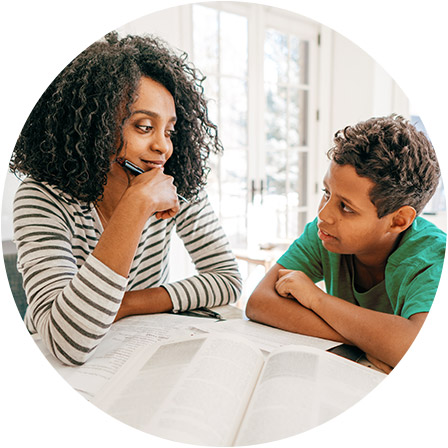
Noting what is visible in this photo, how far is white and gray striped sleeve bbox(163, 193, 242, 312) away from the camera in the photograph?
0.93 m

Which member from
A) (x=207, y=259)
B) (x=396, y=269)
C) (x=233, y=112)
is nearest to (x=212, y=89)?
(x=233, y=112)

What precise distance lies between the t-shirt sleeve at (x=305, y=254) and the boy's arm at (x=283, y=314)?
10 centimetres

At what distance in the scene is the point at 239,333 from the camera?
2.60 feet

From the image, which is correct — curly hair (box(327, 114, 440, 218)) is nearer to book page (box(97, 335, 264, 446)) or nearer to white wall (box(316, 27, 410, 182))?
book page (box(97, 335, 264, 446))

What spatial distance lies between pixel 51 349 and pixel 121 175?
40 cm

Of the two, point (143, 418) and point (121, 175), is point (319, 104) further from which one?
point (143, 418)

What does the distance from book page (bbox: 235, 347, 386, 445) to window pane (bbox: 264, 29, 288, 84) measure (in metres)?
2.32

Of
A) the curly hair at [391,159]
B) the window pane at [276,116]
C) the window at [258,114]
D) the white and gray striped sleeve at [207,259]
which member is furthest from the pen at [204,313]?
the window pane at [276,116]

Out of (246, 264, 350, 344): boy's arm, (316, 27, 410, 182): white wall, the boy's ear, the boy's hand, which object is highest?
(316, 27, 410, 182): white wall

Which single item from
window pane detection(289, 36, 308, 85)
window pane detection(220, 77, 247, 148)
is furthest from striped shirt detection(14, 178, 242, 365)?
window pane detection(289, 36, 308, 85)

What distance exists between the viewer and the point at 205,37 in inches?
89.7

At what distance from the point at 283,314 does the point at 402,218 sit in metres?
0.29

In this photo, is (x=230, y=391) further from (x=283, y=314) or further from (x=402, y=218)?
(x=402, y=218)

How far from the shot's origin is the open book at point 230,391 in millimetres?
563
